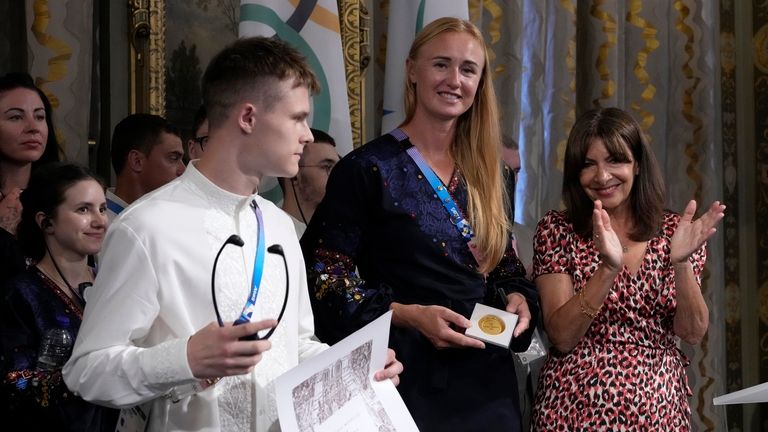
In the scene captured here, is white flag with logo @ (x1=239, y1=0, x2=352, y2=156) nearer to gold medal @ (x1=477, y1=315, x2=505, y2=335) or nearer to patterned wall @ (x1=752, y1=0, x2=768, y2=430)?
gold medal @ (x1=477, y1=315, x2=505, y2=335)

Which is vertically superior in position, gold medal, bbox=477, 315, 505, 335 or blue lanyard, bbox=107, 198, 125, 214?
blue lanyard, bbox=107, 198, 125, 214

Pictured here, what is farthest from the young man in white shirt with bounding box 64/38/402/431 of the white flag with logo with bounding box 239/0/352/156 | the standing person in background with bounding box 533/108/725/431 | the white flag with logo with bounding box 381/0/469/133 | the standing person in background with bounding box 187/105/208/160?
the white flag with logo with bounding box 381/0/469/133

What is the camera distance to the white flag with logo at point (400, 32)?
4.13m

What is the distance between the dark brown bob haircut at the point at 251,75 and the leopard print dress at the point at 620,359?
38.7 inches

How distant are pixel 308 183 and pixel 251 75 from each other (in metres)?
1.51

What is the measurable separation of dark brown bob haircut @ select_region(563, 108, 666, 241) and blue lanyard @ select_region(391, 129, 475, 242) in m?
0.39

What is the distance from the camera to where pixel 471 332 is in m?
2.44

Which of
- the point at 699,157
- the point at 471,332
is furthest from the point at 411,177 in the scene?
the point at 699,157

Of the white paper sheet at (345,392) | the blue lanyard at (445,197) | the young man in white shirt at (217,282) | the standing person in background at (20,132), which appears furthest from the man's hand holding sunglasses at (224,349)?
the standing person in background at (20,132)

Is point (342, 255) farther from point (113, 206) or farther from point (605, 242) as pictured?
point (113, 206)

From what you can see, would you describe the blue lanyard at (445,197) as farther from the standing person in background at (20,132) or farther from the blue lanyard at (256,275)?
the standing person in background at (20,132)

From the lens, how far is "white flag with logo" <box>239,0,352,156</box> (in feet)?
12.5

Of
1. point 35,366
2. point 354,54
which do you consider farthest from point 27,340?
point 354,54

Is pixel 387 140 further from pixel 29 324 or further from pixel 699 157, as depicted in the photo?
pixel 699 157
